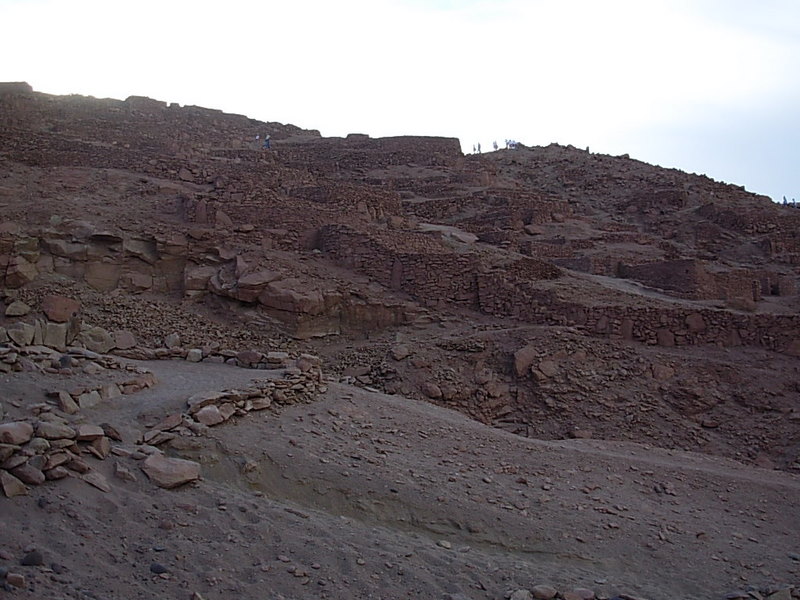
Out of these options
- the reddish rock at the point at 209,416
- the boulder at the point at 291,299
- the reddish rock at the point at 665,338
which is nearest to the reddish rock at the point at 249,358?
the reddish rock at the point at 209,416

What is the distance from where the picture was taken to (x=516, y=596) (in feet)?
17.1

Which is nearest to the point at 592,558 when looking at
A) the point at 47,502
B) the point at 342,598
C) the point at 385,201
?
the point at 342,598

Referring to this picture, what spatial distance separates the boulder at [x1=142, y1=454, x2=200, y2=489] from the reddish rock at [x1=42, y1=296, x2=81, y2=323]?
17.0 feet

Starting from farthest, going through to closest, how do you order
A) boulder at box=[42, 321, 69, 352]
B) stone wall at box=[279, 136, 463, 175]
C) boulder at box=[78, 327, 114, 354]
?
stone wall at box=[279, 136, 463, 175] → boulder at box=[78, 327, 114, 354] → boulder at box=[42, 321, 69, 352]

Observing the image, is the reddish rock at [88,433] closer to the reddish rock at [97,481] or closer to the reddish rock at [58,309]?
the reddish rock at [97,481]

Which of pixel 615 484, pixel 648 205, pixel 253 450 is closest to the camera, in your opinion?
pixel 253 450

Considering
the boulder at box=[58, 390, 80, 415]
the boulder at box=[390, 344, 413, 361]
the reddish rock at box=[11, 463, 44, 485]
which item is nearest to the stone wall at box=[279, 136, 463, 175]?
the boulder at box=[390, 344, 413, 361]

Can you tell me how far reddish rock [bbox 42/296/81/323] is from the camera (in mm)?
10359

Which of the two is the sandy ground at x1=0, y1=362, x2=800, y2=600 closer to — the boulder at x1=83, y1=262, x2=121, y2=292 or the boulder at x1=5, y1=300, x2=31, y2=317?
the boulder at x1=5, y1=300, x2=31, y2=317

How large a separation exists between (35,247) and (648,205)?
21614mm

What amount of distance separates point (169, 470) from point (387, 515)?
1.77 m

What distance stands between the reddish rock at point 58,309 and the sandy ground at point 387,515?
1.92 meters

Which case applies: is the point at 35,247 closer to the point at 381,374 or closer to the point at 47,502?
the point at 381,374

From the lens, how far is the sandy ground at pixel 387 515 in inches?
190
